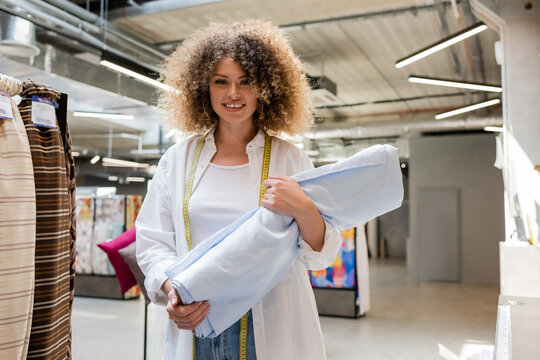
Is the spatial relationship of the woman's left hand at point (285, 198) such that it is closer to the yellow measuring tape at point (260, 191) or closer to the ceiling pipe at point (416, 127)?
the yellow measuring tape at point (260, 191)

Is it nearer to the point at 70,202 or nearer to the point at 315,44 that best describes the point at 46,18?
the point at 315,44

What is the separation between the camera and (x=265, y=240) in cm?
119

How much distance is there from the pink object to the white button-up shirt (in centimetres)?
→ 140

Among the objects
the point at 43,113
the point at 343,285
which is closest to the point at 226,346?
the point at 43,113

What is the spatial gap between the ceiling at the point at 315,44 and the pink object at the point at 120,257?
312 centimetres

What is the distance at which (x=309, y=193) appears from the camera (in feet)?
4.25

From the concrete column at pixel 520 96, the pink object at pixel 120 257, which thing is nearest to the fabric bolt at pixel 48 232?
the pink object at pixel 120 257

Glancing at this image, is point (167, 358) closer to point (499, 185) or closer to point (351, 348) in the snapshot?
point (351, 348)

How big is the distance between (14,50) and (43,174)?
15.7 feet

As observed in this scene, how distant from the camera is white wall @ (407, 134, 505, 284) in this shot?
1045 centimetres

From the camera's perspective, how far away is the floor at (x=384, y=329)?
4.86 meters

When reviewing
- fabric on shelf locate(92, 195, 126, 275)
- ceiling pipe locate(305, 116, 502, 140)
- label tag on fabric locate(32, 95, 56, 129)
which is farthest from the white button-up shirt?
ceiling pipe locate(305, 116, 502, 140)

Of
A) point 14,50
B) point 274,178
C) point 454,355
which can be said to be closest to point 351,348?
point 454,355

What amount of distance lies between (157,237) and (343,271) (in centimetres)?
546
